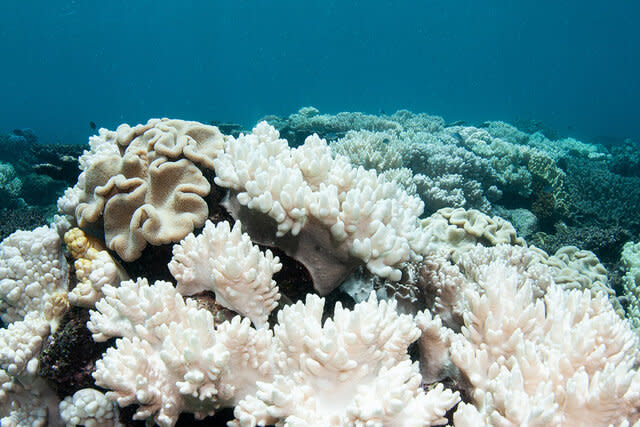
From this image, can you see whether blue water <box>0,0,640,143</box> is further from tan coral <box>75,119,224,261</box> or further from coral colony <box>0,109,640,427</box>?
coral colony <box>0,109,640,427</box>

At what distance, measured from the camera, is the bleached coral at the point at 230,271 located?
1884mm

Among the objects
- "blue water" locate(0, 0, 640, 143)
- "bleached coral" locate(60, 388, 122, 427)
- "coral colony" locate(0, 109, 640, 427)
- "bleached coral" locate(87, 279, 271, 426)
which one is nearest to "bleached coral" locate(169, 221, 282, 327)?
"coral colony" locate(0, 109, 640, 427)

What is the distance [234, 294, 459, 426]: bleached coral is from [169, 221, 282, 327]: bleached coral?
1.34ft

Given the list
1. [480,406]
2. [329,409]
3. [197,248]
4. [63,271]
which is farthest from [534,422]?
[63,271]

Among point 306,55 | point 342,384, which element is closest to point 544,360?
point 342,384

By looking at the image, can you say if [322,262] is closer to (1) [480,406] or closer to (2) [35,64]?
(1) [480,406]

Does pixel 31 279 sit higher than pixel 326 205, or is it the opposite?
pixel 326 205

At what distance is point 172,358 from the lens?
4.84 feet

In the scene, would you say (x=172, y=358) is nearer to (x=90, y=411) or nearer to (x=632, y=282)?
(x=90, y=411)

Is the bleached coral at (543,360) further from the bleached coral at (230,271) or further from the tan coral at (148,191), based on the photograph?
the tan coral at (148,191)

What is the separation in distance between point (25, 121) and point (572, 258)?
13755cm

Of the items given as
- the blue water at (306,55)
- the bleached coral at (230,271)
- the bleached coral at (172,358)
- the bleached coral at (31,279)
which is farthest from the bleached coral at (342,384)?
the blue water at (306,55)

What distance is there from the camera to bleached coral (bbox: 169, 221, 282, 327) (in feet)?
6.18

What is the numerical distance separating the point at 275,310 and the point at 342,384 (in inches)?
39.3
